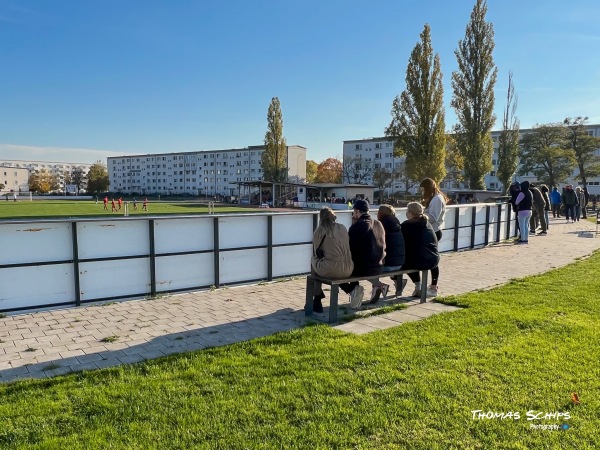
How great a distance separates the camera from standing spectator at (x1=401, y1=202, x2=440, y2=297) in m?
6.95

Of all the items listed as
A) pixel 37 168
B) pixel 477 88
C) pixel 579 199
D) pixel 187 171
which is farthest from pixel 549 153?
pixel 37 168

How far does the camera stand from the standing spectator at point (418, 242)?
6953mm

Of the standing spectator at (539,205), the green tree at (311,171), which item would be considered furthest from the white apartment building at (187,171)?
the standing spectator at (539,205)

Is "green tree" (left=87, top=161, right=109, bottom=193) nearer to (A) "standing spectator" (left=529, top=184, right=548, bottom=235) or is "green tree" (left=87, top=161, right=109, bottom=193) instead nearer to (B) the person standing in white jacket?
(A) "standing spectator" (left=529, top=184, right=548, bottom=235)

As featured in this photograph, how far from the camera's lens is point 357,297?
639 centimetres

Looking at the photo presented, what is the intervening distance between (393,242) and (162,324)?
3389mm

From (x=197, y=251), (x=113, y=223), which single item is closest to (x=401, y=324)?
(x=197, y=251)

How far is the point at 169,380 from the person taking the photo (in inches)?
155

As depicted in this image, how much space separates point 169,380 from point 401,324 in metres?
2.86

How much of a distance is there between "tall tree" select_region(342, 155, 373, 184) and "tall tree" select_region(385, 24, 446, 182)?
5204 centimetres

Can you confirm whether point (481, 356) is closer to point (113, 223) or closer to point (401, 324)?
point (401, 324)

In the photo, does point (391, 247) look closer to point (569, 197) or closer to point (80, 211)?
point (569, 197)

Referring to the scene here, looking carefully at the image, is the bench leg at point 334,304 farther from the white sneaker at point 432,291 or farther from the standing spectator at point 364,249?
the white sneaker at point 432,291

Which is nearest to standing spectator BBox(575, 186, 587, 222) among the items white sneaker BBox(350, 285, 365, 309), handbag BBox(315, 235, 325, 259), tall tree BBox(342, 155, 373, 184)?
white sneaker BBox(350, 285, 365, 309)
